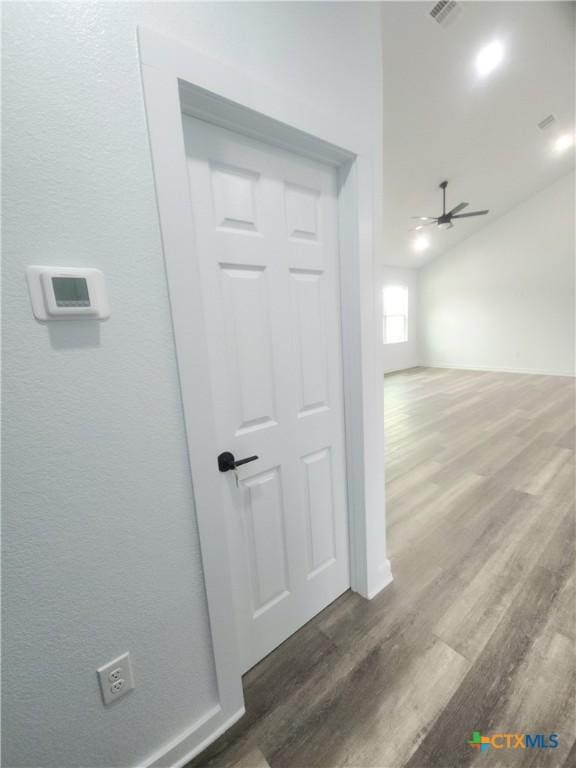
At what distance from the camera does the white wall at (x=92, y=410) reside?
64 centimetres

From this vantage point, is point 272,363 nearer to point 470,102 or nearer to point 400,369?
point 470,102

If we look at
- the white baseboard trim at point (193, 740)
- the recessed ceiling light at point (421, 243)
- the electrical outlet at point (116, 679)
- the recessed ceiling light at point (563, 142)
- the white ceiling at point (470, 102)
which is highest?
the recessed ceiling light at point (563, 142)

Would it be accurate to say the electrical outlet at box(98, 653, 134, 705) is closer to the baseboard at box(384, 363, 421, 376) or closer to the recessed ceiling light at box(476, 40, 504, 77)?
the recessed ceiling light at box(476, 40, 504, 77)

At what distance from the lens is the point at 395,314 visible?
314 inches

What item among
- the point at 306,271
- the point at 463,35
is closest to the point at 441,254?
the point at 463,35

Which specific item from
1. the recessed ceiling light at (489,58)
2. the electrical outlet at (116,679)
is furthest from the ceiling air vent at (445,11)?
the electrical outlet at (116,679)

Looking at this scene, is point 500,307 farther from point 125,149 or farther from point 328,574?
point 125,149

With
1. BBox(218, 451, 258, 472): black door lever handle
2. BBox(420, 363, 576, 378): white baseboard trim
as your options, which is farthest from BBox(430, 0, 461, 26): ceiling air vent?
BBox(420, 363, 576, 378): white baseboard trim

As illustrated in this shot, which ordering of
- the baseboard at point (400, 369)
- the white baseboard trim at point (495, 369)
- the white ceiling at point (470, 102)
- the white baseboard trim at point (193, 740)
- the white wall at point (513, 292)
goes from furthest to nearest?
the baseboard at point (400, 369) < the white baseboard trim at point (495, 369) < the white wall at point (513, 292) < the white ceiling at point (470, 102) < the white baseboard trim at point (193, 740)

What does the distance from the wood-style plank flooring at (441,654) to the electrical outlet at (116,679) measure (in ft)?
1.48

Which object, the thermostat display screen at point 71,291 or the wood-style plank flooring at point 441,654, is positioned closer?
the thermostat display screen at point 71,291

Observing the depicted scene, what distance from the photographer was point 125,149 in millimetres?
732

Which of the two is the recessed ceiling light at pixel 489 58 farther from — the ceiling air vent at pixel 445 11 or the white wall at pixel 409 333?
the white wall at pixel 409 333

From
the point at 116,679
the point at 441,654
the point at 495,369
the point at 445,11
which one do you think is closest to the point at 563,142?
the point at 445,11
